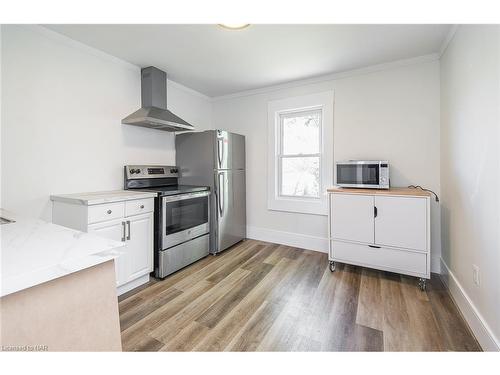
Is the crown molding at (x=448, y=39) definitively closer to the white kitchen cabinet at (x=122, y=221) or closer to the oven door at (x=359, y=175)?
the oven door at (x=359, y=175)

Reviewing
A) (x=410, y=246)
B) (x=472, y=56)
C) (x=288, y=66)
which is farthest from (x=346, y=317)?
(x=288, y=66)

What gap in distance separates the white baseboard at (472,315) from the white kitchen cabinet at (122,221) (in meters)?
2.59

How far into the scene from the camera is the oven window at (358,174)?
2.45 meters

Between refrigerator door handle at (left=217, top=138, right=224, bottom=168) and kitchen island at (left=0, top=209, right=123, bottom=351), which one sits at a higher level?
refrigerator door handle at (left=217, top=138, right=224, bottom=168)

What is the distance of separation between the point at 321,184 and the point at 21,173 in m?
3.13

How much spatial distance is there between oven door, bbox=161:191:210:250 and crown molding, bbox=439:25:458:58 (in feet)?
9.51

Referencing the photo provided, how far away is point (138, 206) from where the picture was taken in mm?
2232

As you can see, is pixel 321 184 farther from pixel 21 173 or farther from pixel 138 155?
pixel 21 173

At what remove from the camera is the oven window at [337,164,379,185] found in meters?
2.45

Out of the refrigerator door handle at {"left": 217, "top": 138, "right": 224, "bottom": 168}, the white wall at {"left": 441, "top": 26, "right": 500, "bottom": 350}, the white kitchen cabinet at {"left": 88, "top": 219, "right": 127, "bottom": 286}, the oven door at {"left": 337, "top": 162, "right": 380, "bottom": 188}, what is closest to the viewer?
the white wall at {"left": 441, "top": 26, "right": 500, "bottom": 350}

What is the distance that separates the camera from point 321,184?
3125 mm

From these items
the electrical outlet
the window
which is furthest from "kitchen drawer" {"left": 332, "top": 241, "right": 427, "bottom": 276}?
the window

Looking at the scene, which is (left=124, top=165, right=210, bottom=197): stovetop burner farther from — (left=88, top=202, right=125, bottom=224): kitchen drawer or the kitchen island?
Answer: the kitchen island

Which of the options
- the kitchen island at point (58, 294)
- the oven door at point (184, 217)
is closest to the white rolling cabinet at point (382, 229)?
the oven door at point (184, 217)
